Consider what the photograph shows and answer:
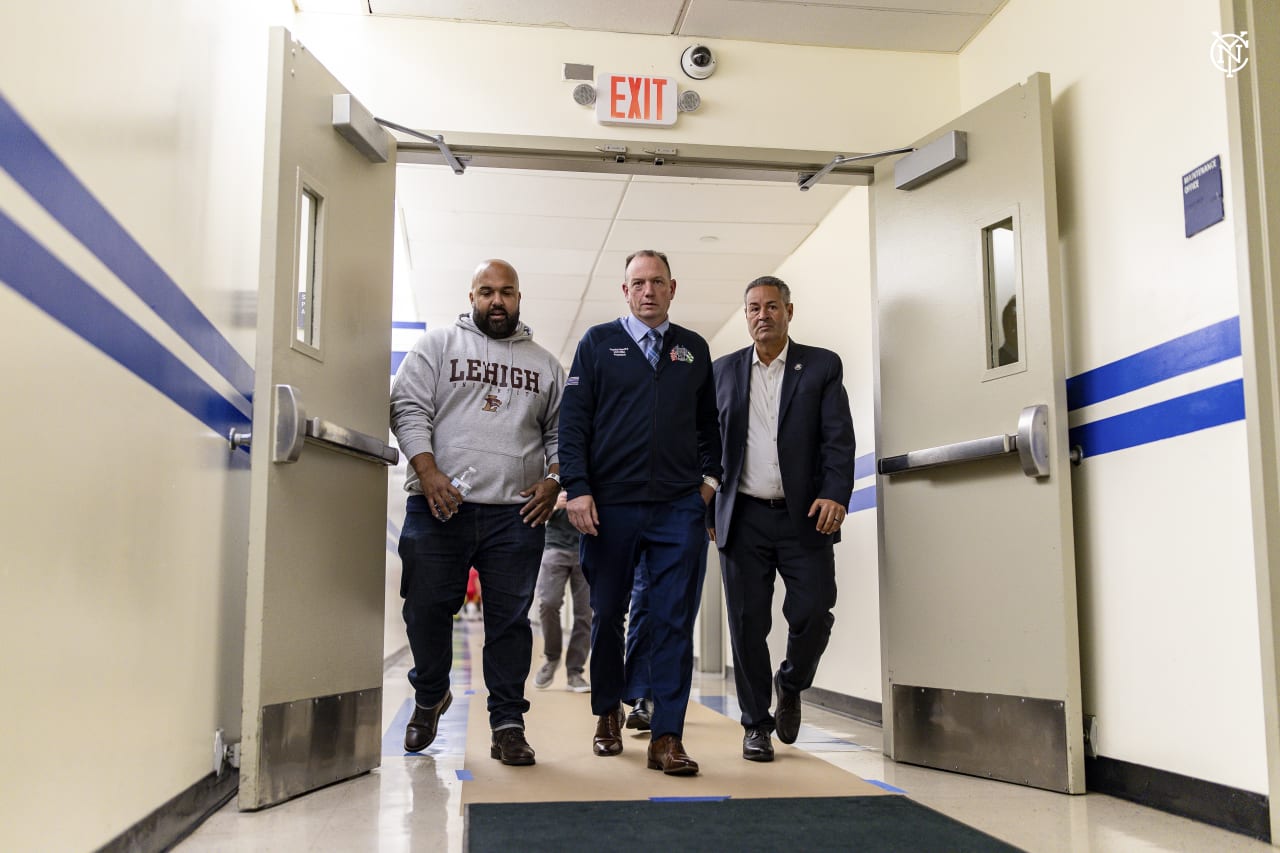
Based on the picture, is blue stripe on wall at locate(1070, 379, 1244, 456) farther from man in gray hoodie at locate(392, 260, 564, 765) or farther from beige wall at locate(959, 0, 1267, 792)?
man in gray hoodie at locate(392, 260, 564, 765)

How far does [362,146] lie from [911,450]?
78.0 inches

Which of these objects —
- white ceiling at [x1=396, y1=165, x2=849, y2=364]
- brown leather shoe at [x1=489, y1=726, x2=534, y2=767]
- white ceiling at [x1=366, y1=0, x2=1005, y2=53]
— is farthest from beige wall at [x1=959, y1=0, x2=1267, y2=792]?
white ceiling at [x1=396, y1=165, x2=849, y2=364]

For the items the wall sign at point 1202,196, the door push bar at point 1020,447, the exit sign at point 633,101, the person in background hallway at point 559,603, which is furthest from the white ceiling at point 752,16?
the person in background hallway at point 559,603

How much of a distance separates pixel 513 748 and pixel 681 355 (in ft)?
4.14

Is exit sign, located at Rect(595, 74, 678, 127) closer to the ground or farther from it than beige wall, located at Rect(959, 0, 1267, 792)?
farther from it

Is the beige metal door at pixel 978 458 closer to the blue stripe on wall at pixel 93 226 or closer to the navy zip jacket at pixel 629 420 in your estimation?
the navy zip jacket at pixel 629 420

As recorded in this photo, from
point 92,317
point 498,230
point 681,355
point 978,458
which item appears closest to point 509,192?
point 498,230

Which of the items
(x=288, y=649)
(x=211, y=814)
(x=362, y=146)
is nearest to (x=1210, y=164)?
(x=362, y=146)

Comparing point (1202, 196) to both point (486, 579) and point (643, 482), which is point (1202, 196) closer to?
point (643, 482)

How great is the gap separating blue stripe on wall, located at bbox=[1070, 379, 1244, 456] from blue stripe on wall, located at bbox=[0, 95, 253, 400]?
7.74ft

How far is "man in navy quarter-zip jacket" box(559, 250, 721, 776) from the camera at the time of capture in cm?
315

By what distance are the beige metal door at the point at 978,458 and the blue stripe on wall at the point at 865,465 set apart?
152 centimetres

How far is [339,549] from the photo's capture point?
10.5ft

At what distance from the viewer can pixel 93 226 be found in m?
1.85
